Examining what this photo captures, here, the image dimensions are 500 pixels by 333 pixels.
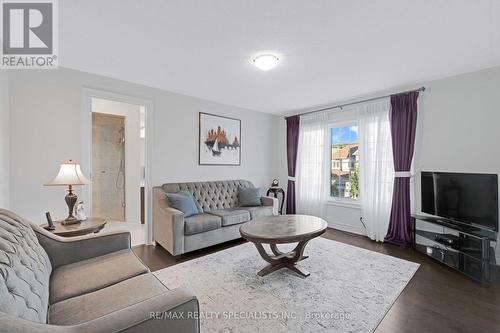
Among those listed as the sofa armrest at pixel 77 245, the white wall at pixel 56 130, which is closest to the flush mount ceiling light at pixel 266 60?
the white wall at pixel 56 130

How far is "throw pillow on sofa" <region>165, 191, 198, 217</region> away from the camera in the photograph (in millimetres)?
3256

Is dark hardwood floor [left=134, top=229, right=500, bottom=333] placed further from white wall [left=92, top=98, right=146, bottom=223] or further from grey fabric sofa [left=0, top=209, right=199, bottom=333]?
white wall [left=92, top=98, right=146, bottom=223]

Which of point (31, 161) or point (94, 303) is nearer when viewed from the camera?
point (94, 303)

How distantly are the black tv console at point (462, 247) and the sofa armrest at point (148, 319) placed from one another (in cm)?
300

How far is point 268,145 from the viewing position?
5.61 m

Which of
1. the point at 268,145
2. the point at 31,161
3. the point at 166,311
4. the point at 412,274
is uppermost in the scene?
the point at 268,145

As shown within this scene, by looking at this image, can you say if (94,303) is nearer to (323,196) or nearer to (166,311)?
(166,311)

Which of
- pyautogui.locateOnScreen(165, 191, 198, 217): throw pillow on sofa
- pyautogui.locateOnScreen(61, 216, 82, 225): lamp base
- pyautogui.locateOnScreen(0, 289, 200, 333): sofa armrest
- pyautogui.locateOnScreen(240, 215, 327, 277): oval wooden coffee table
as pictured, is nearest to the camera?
pyautogui.locateOnScreen(0, 289, 200, 333): sofa armrest

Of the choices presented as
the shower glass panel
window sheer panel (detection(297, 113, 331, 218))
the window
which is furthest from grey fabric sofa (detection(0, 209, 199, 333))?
the window

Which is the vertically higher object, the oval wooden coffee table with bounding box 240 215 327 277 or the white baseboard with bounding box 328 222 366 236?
the oval wooden coffee table with bounding box 240 215 327 277

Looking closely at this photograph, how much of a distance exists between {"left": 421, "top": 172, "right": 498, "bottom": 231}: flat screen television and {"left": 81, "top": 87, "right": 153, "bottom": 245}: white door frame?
417cm

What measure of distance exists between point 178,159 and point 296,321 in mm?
3010

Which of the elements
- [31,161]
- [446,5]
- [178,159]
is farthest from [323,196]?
[31,161]

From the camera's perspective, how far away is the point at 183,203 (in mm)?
3293
